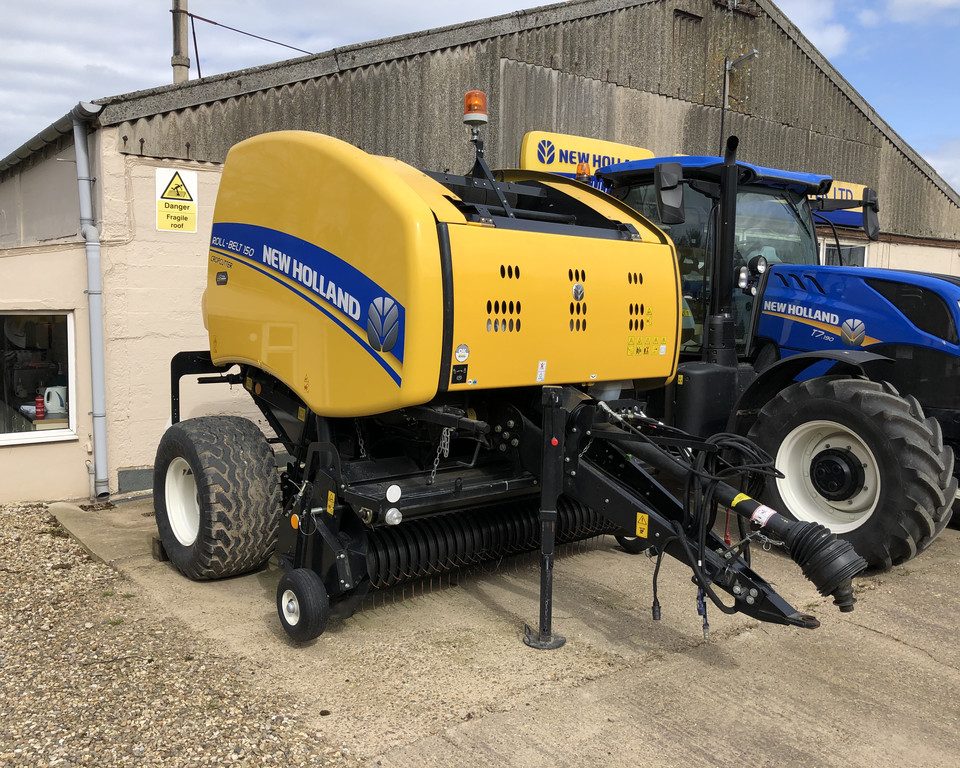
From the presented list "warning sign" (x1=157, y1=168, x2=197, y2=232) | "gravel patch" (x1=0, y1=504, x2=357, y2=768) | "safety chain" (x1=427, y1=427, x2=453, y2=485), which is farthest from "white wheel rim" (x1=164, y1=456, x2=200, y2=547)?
"warning sign" (x1=157, y1=168, x2=197, y2=232)

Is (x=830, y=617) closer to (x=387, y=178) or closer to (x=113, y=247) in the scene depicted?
(x=387, y=178)

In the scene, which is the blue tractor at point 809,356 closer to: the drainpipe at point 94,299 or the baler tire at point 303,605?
the baler tire at point 303,605

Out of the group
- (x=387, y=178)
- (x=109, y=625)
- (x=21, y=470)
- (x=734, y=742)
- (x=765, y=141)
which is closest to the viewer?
(x=734, y=742)

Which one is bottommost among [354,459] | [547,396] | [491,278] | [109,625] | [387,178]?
[109,625]

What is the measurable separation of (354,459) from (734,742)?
84.3 inches

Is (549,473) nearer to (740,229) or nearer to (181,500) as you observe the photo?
(181,500)

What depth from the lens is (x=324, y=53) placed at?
6.96 metres

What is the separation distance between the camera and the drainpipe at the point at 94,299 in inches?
238

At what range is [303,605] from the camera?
3564mm

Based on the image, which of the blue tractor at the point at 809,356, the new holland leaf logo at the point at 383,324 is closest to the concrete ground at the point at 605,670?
the blue tractor at the point at 809,356

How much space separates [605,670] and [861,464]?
2068mm

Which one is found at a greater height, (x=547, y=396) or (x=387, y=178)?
(x=387, y=178)

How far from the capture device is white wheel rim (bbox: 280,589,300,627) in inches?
144

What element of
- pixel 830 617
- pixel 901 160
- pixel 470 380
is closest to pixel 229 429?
pixel 470 380
